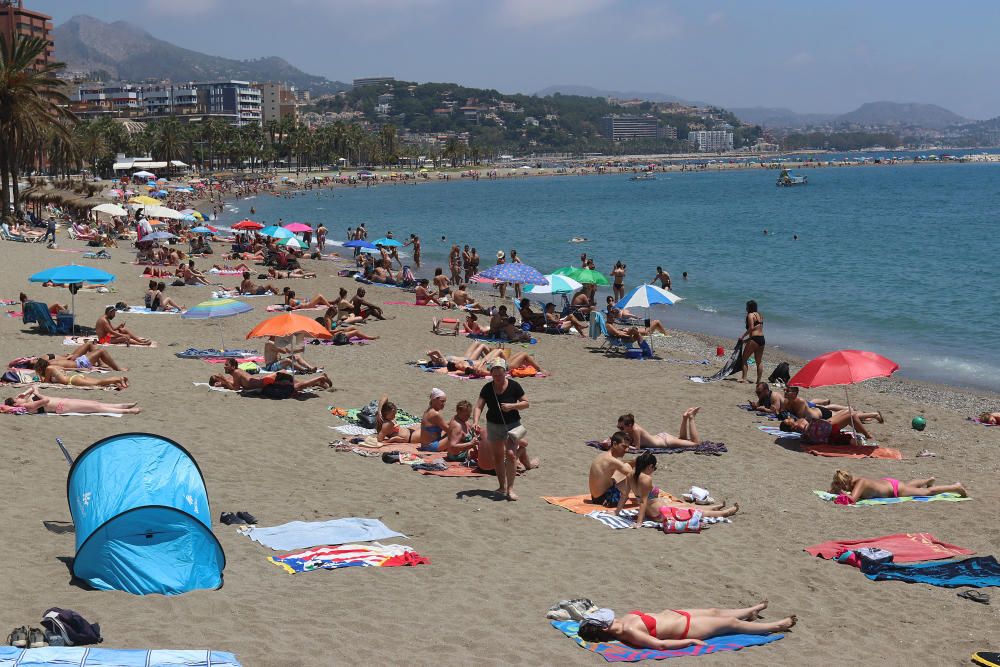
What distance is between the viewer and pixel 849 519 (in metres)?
9.16

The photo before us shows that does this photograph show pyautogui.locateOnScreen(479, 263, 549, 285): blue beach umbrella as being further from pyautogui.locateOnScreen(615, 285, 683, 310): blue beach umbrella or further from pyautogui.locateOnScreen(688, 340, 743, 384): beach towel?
pyautogui.locateOnScreen(688, 340, 743, 384): beach towel

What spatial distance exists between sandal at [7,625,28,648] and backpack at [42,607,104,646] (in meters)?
0.15

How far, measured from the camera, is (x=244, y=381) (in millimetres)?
13055

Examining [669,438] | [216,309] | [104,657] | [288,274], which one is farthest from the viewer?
[288,274]

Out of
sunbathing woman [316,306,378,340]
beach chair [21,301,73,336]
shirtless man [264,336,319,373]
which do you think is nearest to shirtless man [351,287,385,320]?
sunbathing woman [316,306,378,340]

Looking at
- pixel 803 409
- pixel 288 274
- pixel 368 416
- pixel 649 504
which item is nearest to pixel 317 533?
pixel 649 504

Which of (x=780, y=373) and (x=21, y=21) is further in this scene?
(x=21, y=21)

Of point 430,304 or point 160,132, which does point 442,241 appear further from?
point 160,132

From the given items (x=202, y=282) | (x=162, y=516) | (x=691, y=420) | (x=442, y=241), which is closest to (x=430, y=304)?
(x=202, y=282)

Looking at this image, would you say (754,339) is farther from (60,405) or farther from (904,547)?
(60,405)

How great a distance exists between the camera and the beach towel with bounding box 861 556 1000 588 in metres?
7.41

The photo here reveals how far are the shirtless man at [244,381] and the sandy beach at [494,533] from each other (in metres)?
0.27

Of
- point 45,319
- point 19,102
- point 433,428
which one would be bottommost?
point 433,428

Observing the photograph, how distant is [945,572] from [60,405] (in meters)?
9.13
